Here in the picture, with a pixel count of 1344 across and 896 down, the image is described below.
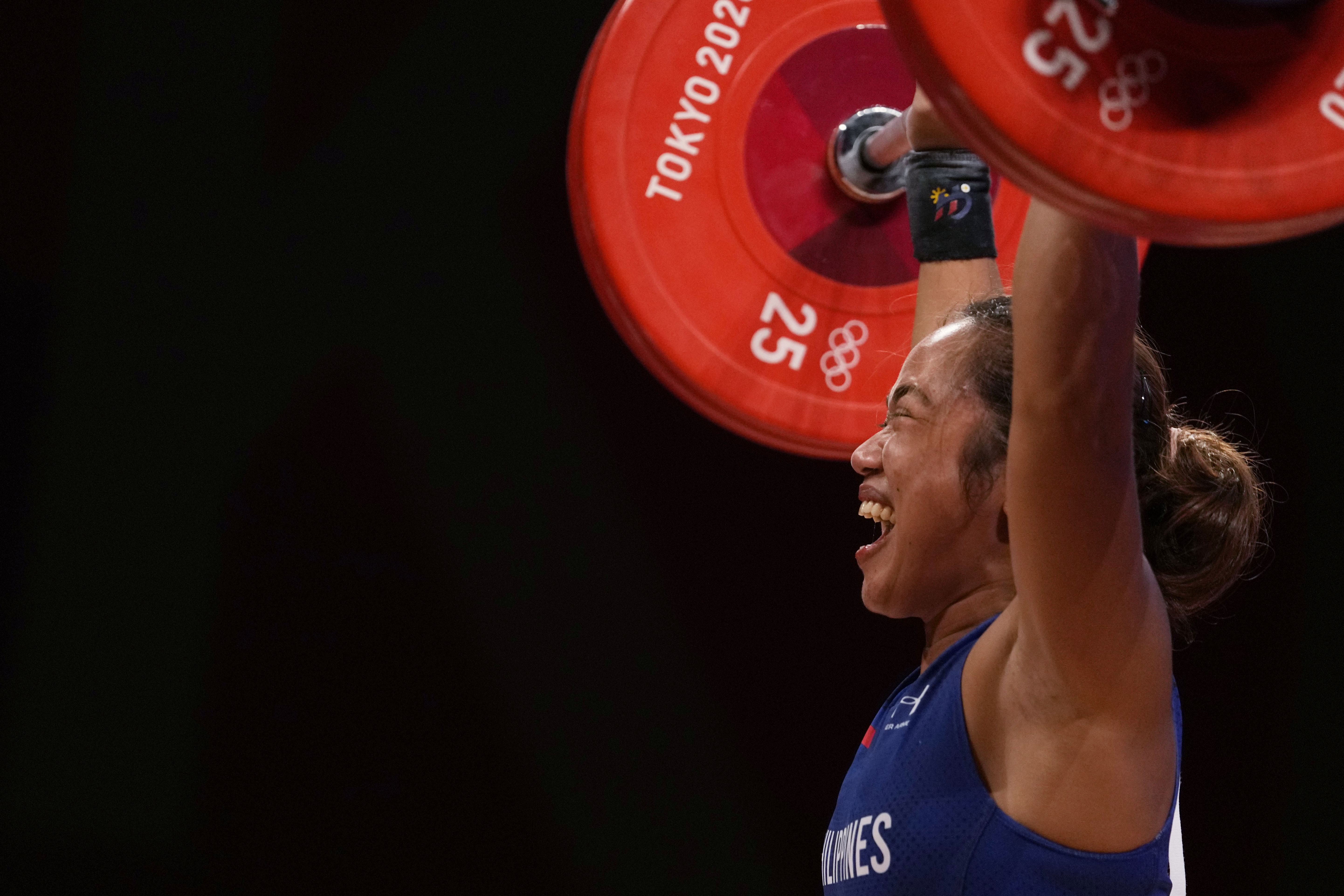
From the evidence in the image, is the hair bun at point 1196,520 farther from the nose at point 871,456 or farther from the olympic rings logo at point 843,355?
the olympic rings logo at point 843,355

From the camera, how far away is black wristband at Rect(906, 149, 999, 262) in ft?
4.91

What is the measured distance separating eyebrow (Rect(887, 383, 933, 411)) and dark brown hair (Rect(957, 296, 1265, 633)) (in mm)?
45

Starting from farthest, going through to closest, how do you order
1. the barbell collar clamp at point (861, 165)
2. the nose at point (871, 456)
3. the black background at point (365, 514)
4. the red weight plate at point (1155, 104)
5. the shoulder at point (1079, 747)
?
the black background at point (365, 514), the barbell collar clamp at point (861, 165), the nose at point (871, 456), the shoulder at point (1079, 747), the red weight plate at point (1155, 104)

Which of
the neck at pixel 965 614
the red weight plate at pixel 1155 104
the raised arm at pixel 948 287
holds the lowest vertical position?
the neck at pixel 965 614

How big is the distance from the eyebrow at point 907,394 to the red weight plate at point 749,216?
34 centimetres

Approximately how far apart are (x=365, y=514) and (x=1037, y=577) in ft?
5.67

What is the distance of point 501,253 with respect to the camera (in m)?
2.36

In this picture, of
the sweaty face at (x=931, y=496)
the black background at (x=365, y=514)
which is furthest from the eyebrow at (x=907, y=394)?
the black background at (x=365, y=514)

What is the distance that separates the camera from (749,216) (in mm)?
1600

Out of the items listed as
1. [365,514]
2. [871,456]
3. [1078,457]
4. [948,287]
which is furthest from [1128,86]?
[365,514]

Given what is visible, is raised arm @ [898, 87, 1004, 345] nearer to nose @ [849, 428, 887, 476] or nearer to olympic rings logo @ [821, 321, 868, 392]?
olympic rings logo @ [821, 321, 868, 392]

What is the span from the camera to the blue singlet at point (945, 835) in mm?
925

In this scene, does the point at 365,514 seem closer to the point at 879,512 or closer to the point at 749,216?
the point at 749,216

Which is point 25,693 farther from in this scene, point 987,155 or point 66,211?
point 987,155
